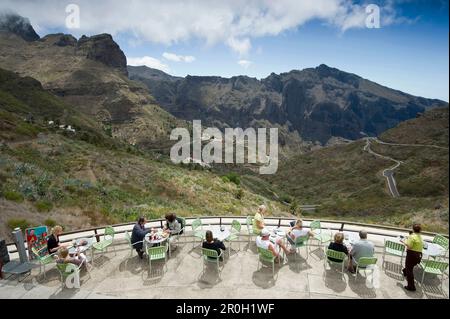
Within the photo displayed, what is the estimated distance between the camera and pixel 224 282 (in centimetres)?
738

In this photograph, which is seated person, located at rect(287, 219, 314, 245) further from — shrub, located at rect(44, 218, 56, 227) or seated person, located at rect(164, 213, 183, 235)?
shrub, located at rect(44, 218, 56, 227)

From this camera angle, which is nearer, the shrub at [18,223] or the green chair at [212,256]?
the green chair at [212,256]

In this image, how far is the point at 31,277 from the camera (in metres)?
7.60

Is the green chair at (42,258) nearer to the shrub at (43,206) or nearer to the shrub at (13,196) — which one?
the shrub at (43,206)

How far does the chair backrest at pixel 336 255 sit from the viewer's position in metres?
7.40

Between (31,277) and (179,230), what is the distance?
4212mm

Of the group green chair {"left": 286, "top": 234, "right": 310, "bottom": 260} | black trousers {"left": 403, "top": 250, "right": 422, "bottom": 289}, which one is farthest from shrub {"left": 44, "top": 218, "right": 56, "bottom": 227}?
black trousers {"left": 403, "top": 250, "right": 422, "bottom": 289}

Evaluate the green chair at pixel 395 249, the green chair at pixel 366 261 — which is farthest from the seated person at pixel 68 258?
the green chair at pixel 395 249

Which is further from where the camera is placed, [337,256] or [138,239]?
[138,239]

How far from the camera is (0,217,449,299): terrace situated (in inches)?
269

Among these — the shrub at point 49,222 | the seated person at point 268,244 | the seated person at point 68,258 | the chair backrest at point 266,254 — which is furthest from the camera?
the shrub at point 49,222

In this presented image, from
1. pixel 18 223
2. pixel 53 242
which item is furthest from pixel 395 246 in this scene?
pixel 18 223

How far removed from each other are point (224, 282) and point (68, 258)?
4181 mm

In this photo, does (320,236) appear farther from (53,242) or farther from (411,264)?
(53,242)
